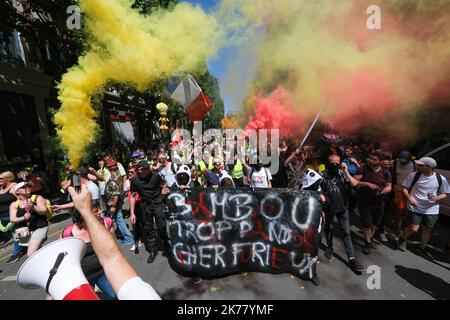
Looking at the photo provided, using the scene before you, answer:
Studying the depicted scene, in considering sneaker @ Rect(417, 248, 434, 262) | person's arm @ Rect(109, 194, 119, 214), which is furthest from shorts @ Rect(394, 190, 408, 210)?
person's arm @ Rect(109, 194, 119, 214)

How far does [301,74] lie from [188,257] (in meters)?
6.29

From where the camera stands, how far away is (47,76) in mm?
12344

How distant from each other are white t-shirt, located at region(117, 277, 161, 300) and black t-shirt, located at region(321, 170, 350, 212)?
3631mm

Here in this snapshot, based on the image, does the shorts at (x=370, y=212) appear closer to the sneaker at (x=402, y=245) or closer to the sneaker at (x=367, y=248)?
the sneaker at (x=367, y=248)

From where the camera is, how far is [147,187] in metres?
4.45

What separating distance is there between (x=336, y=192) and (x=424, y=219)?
1.62 metres

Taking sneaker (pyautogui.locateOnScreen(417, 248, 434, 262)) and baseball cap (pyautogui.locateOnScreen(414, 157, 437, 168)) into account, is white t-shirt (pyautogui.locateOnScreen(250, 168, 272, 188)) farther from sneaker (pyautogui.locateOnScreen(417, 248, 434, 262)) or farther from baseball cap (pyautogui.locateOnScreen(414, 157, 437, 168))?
sneaker (pyautogui.locateOnScreen(417, 248, 434, 262))

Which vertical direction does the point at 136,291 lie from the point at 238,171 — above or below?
above

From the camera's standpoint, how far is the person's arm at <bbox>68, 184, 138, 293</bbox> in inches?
48.3

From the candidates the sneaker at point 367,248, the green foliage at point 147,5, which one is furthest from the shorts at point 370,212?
the green foliage at point 147,5

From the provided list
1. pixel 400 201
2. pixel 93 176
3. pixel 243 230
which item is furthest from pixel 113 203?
pixel 400 201

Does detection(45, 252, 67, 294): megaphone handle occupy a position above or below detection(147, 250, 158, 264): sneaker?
above

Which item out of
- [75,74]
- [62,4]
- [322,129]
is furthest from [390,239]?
[62,4]

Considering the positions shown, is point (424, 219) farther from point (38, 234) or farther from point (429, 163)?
point (38, 234)
